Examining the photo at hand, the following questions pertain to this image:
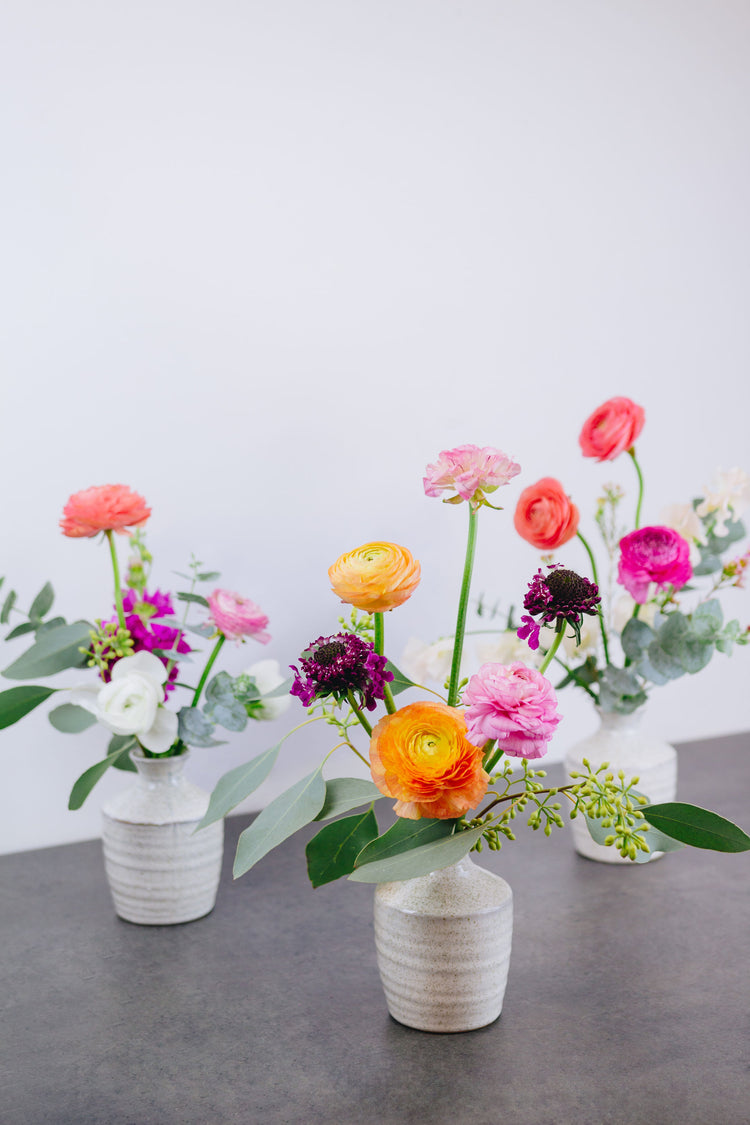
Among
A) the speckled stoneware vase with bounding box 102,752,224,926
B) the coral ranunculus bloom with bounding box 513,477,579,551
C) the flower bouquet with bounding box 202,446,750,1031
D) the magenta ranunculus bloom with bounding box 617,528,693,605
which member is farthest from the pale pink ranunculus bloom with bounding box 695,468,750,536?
the speckled stoneware vase with bounding box 102,752,224,926

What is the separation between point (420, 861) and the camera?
69 centimetres

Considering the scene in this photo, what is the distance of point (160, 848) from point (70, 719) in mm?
160

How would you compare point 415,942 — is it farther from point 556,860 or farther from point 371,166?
point 371,166

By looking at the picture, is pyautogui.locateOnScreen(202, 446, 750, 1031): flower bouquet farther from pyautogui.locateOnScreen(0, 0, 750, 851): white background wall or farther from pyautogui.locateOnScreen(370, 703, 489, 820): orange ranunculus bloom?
pyautogui.locateOnScreen(0, 0, 750, 851): white background wall

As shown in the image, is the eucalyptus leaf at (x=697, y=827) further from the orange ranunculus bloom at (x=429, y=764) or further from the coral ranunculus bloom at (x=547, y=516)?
the coral ranunculus bloom at (x=547, y=516)

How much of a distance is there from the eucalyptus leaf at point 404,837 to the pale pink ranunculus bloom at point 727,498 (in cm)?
57

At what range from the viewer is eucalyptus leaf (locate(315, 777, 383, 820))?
756 mm

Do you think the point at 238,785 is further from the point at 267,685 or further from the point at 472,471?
the point at 472,471

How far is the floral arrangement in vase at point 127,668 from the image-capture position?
92 centimetres

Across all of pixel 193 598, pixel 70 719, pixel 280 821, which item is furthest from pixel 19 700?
pixel 280 821

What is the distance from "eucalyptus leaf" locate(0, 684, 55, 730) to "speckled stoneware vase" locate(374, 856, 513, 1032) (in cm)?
41

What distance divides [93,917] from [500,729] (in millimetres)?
577

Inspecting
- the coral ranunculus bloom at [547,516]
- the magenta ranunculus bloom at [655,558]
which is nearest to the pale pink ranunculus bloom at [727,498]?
the magenta ranunculus bloom at [655,558]

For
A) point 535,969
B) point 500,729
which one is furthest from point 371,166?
point 535,969
